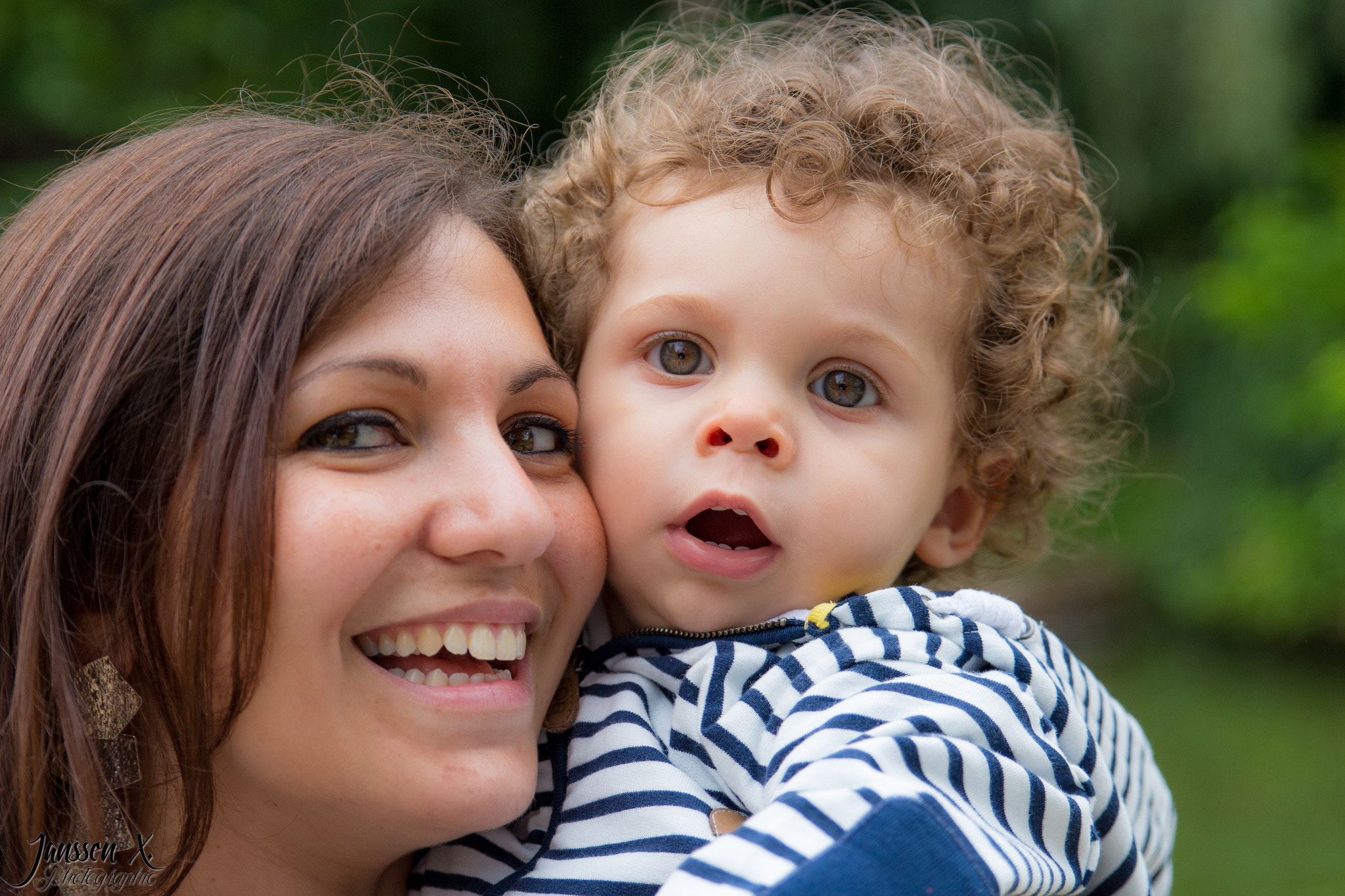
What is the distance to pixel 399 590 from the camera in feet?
4.67

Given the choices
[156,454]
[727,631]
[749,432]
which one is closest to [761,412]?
[749,432]

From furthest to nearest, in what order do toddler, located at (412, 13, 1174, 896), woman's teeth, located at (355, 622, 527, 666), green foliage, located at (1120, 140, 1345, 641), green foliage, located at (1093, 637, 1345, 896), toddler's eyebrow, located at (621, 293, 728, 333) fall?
1. green foliage, located at (1120, 140, 1345, 641)
2. green foliage, located at (1093, 637, 1345, 896)
3. toddler's eyebrow, located at (621, 293, 728, 333)
4. woman's teeth, located at (355, 622, 527, 666)
5. toddler, located at (412, 13, 1174, 896)

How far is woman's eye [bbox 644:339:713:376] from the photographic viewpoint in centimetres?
174

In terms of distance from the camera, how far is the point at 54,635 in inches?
54.4

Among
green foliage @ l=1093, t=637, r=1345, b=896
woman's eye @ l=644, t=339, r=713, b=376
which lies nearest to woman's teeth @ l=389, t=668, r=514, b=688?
woman's eye @ l=644, t=339, r=713, b=376

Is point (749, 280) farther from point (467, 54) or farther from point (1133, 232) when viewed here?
point (1133, 232)

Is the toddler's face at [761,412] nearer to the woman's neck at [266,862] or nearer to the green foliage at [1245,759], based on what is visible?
the woman's neck at [266,862]

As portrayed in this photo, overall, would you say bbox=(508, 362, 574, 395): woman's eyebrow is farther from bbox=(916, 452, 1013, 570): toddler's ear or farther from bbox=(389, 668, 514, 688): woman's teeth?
bbox=(916, 452, 1013, 570): toddler's ear

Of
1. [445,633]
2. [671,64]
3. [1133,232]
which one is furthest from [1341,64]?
[445,633]

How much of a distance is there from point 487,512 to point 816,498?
0.49 m

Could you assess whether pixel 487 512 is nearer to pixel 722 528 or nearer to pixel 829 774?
pixel 722 528

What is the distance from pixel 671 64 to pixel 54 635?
1.58m

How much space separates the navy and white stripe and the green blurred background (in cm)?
434

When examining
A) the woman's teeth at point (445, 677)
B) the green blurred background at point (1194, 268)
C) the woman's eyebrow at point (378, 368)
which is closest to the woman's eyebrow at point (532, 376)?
the woman's eyebrow at point (378, 368)
